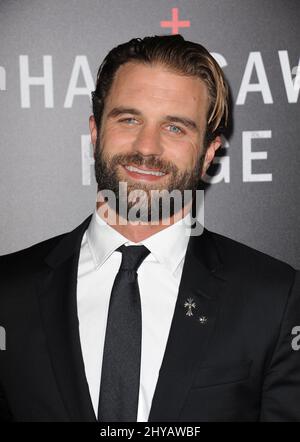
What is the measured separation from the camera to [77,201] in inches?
84.4

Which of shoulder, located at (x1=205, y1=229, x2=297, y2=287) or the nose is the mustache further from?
shoulder, located at (x1=205, y1=229, x2=297, y2=287)

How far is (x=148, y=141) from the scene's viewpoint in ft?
5.45

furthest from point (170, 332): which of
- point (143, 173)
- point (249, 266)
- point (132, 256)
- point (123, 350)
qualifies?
point (143, 173)

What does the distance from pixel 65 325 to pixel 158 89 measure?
89 centimetres

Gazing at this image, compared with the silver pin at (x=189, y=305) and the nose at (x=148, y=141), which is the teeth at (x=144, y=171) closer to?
the nose at (x=148, y=141)

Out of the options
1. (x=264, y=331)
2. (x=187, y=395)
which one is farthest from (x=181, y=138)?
(x=187, y=395)

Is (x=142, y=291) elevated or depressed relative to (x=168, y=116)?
depressed

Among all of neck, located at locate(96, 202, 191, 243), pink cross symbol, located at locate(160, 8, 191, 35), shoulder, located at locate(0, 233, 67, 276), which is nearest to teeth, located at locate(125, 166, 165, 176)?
neck, located at locate(96, 202, 191, 243)

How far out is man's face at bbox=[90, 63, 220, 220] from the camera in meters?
1.67

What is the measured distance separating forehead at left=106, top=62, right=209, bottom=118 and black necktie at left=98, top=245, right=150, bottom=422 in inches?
22.1

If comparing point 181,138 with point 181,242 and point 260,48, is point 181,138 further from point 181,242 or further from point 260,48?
point 260,48

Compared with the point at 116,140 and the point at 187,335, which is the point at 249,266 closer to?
the point at 187,335

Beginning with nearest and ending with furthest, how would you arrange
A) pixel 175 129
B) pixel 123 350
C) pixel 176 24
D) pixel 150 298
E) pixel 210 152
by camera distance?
pixel 123 350
pixel 150 298
pixel 175 129
pixel 210 152
pixel 176 24

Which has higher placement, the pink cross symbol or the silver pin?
the pink cross symbol
